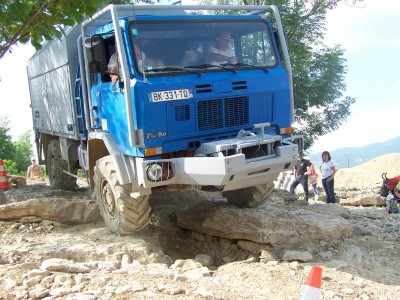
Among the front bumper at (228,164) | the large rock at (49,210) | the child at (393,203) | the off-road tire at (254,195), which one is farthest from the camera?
the child at (393,203)

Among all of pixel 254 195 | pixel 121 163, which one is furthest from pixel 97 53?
pixel 254 195

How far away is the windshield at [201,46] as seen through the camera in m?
6.01

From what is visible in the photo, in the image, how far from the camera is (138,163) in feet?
19.7

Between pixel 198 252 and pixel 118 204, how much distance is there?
1.44 metres

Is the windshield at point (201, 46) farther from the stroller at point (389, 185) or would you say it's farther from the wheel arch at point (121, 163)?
the stroller at point (389, 185)

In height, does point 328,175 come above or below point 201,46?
below

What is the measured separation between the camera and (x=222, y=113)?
6.28 metres

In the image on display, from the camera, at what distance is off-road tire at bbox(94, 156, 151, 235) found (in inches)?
256

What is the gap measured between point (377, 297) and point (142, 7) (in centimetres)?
422

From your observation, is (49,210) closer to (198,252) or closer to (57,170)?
(198,252)

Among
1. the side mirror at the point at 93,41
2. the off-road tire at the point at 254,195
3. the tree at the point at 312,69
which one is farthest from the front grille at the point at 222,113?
the tree at the point at 312,69

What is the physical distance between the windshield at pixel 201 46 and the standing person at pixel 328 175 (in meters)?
5.36

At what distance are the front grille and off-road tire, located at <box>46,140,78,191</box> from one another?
5.27m

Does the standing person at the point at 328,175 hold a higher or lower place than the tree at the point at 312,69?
lower
